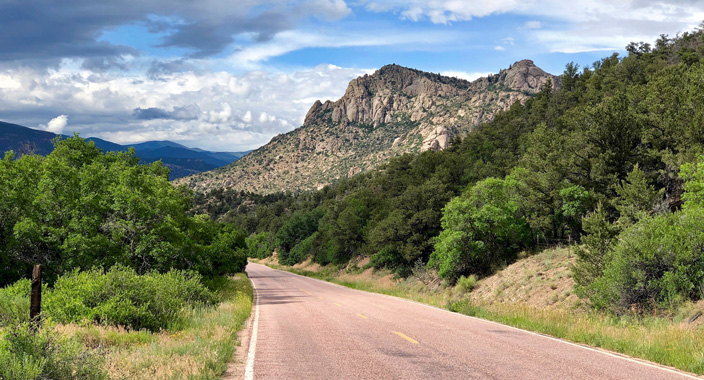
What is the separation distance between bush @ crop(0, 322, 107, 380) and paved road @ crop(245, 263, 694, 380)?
2.39 metres

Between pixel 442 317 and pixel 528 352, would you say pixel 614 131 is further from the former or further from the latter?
pixel 528 352

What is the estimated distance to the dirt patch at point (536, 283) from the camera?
2447 cm

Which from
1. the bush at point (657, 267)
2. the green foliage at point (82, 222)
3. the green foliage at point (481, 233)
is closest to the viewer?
the bush at point (657, 267)

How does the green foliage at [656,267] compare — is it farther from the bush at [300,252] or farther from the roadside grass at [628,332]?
the bush at [300,252]

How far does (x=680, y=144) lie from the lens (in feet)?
112

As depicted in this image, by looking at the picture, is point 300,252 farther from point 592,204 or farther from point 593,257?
point 593,257

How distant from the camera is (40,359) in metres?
6.36

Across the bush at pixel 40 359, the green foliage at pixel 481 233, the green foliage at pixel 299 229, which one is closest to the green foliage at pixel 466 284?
the green foliage at pixel 481 233

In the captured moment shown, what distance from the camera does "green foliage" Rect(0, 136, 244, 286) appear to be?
63.3 feet

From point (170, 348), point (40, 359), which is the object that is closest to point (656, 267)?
point (170, 348)

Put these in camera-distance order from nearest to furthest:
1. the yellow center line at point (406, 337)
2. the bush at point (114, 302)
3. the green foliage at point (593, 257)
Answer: the yellow center line at point (406, 337), the bush at point (114, 302), the green foliage at point (593, 257)

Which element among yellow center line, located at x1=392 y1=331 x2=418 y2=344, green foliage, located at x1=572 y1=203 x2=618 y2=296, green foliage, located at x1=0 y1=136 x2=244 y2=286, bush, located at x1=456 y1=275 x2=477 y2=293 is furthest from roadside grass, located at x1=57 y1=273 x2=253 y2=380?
bush, located at x1=456 y1=275 x2=477 y2=293

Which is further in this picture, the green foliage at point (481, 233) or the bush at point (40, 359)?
the green foliage at point (481, 233)

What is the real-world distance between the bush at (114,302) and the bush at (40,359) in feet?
16.7
